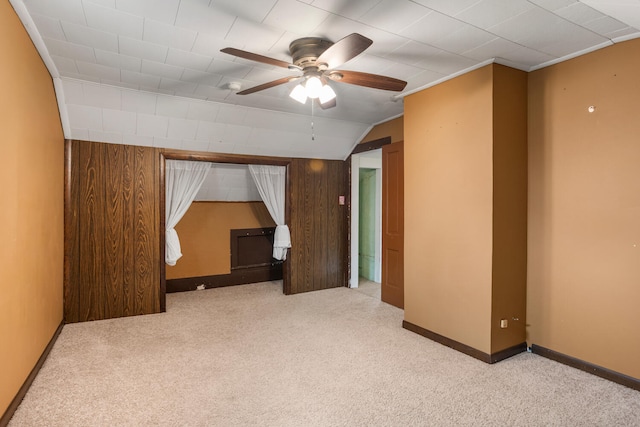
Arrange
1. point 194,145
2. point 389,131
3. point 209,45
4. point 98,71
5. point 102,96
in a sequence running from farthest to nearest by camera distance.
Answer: point 389,131, point 194,145, point 102,96, point 98,71, point 209,45

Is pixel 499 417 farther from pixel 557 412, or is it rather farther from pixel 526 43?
pixel 526 43

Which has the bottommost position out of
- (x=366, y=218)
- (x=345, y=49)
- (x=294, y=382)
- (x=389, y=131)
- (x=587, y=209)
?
(x=294, y=382)

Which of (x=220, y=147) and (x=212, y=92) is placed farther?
(x=220, y=147)

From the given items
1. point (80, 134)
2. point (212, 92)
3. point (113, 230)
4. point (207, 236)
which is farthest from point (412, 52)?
point (207, 236)

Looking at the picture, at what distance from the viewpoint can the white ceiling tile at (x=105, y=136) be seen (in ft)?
12.3

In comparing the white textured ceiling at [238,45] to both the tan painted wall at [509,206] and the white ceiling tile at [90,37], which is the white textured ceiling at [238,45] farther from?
the tan painted wall at [509,206]

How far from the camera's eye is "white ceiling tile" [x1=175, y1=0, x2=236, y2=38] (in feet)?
6.62

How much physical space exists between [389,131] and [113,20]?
322 cm

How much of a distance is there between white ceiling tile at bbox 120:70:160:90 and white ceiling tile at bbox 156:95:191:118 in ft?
0.85

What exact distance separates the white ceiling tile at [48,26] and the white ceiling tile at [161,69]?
54cm

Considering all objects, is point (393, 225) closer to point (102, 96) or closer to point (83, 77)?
point (102, 96)

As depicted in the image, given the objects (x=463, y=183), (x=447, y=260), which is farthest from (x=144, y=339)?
(x=463, y=183)

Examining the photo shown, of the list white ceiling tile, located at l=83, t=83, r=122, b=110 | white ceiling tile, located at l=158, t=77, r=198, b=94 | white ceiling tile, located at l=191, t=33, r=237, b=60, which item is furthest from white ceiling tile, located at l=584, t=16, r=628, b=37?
white ceiling tile, located at l=83, t=83, r=122, b=110

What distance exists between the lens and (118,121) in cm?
367
